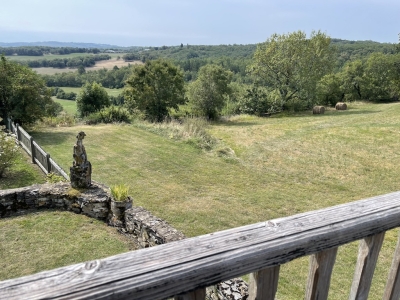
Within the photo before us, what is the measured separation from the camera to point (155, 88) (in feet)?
78.3

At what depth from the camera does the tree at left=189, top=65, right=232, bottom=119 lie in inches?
994

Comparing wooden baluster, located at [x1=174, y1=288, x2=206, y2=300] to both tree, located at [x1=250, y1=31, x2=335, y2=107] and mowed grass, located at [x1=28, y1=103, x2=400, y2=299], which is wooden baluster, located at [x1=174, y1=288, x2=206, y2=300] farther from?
tree, located at [x1=250, y1=31, x2=335, y2=107]

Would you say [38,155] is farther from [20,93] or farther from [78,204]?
[20,93]

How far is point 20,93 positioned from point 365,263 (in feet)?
54.9

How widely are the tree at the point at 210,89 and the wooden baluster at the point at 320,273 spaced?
24.6 metres

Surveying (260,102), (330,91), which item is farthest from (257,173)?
(330,91)

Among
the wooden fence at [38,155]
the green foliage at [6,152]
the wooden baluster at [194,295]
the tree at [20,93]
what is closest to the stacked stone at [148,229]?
the wooden fence at [38,155]

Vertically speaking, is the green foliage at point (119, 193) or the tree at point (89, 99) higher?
the green foliage at point (119, 193)

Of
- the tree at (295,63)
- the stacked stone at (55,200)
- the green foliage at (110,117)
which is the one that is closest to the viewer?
the stacked stone at (55,200)

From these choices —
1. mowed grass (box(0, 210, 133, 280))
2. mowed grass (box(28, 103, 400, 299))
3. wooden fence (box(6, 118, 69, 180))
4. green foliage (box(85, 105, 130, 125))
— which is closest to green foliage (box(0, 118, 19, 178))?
wooden fence (box(6, 118, 69, 180))

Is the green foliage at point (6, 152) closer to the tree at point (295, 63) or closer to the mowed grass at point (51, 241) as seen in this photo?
the mowed grass at point (51, 241)

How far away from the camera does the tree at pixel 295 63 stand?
26.5 metres

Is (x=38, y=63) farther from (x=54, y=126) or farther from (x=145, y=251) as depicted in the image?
(x=145, y=251)

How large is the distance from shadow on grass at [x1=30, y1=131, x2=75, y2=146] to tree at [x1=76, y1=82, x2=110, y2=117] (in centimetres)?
972
